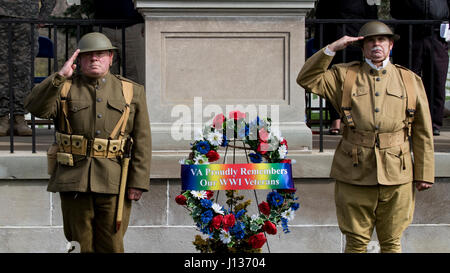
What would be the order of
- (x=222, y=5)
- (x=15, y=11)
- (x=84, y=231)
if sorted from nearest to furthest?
(x=84, y=231) < (x=222, y=5) < (x=15, y=11)

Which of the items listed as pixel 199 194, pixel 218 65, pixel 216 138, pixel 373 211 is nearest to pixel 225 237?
pixel 199 194

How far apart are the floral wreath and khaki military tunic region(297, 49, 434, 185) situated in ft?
1.27

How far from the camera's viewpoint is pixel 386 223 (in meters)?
4.99

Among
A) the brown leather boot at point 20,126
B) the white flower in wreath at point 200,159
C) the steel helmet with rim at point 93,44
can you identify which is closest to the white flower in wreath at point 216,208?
the white flower in wreath at point 200,159

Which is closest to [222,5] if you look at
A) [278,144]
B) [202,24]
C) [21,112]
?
[202,24]

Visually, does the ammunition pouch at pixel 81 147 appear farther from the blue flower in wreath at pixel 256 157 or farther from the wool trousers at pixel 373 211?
the wool trousers at pixel 373 211

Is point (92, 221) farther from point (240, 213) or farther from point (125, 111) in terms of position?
point (240, 213)

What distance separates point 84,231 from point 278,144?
4.40ft

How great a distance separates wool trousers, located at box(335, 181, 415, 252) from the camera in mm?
4938

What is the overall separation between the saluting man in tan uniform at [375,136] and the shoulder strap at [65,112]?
1.48m

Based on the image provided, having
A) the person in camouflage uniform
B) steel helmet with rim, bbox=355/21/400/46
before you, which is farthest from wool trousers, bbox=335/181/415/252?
the person in camouflage uniform

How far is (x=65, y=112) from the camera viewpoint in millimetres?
4688

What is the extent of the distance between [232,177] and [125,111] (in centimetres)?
78
